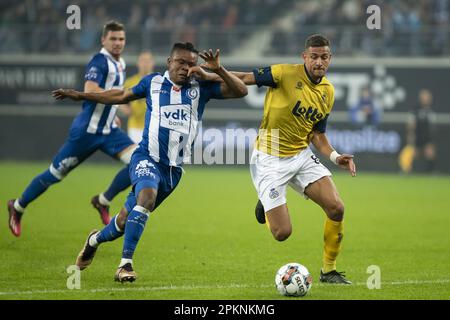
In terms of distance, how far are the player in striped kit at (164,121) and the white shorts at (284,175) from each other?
0.84m

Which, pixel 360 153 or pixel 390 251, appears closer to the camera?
pixel 390 251

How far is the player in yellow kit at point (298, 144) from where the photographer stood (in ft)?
27.9

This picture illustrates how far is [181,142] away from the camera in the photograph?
8547mm

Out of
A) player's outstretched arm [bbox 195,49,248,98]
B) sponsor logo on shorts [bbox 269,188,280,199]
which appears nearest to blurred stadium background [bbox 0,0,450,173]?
sponsor logo on shorts [bbox 269,188,280,199]

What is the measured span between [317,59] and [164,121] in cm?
162

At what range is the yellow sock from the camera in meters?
8.48

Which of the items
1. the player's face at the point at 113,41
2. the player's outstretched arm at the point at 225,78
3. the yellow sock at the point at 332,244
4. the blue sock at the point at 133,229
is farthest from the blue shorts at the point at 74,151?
the yellow sock at the point at 332,244

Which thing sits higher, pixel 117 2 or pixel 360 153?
pixel 117 2

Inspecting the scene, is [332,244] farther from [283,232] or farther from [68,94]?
[68,94]

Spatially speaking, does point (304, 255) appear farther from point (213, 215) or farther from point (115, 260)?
point (213, 215)

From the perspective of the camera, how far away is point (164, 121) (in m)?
8.48

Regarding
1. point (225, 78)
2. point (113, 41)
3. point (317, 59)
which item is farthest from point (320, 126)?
point (113, 41)
